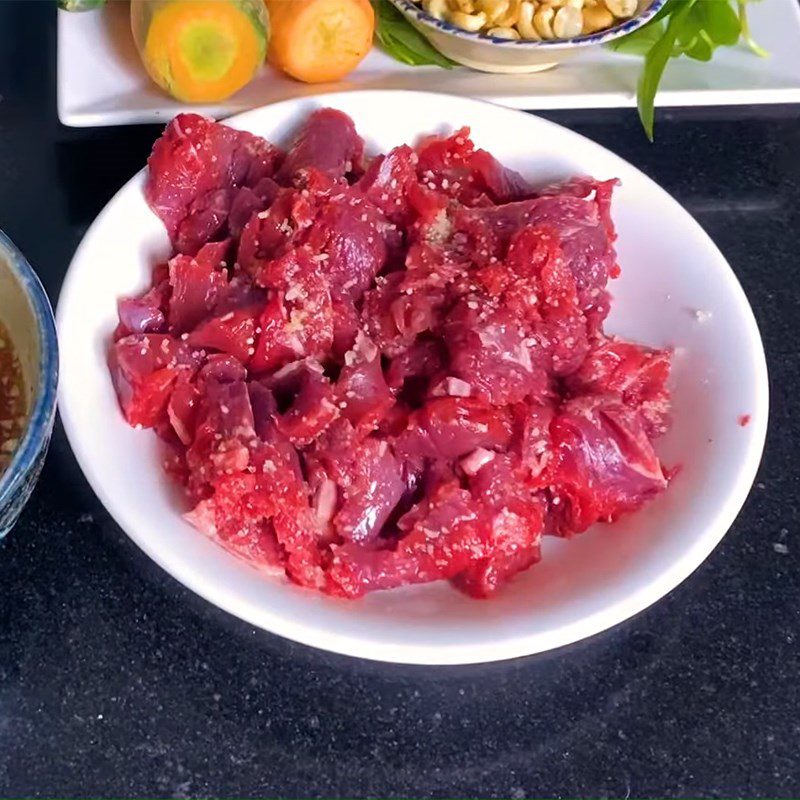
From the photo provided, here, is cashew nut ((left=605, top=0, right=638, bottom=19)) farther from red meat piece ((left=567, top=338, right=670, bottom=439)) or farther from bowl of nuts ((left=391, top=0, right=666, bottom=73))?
red meat piece ((left=567, top=338, right=670, bottom=439))

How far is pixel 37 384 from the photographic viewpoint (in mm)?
1280

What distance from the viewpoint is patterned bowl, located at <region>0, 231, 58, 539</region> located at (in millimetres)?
1226

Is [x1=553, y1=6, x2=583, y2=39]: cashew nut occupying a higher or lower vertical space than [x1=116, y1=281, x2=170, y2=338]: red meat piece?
higher

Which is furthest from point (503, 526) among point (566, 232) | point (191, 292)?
point (191, 292)

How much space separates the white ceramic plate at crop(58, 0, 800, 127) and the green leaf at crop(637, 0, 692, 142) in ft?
0.15

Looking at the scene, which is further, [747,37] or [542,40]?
[747,37]

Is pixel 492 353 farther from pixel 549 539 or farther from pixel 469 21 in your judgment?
pixel 469 21

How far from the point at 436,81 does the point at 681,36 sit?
0.49 metres

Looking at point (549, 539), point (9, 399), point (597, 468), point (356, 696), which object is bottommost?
point (356, 696)

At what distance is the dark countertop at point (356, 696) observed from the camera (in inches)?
54.0

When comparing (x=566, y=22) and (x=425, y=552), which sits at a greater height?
(x=566, y=22)

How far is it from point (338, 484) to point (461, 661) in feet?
0.95

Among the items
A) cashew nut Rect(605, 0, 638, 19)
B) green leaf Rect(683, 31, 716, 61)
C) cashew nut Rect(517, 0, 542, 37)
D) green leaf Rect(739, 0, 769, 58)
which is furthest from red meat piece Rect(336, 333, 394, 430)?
green leaf Rect(739, 0, 769, 58)

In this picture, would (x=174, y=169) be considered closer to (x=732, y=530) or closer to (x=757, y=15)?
(x=732, y=530)
